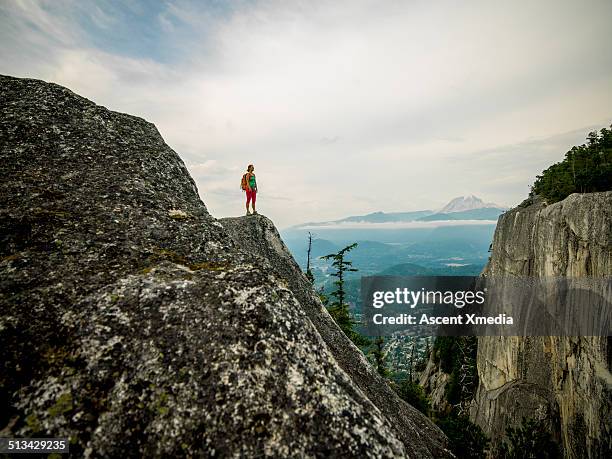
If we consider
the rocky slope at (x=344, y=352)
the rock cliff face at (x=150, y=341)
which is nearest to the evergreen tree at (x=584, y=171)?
the rocky slope at (x=344, y=352)

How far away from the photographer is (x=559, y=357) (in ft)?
100.0

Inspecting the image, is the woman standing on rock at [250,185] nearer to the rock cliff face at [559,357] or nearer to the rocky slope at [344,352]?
the rocky slope at [344,352]

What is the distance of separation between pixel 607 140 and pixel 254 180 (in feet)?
223

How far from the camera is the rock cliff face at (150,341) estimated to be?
432 centimetres

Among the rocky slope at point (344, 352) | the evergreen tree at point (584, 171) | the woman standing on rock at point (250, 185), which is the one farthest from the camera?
the evergreen tree at point (584, 171)

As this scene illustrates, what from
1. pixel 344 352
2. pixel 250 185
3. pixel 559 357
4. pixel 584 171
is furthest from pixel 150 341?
pixel 584 171

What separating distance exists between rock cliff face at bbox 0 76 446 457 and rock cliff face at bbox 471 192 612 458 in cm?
2382

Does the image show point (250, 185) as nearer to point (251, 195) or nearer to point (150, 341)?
point (251, 195)

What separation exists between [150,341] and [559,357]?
38426 mm

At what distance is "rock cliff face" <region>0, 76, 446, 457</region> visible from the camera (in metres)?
4.32

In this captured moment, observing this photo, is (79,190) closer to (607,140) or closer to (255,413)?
(255,413)

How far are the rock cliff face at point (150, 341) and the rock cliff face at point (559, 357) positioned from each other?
23819 millimetres

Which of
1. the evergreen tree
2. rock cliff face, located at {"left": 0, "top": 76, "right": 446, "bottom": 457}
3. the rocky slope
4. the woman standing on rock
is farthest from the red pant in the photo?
the evergreen tree

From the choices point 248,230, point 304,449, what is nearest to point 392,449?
point 304,449
